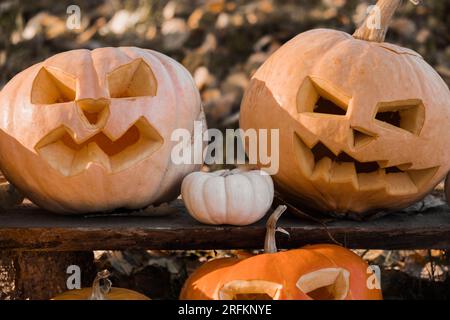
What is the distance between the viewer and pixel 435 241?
2.52m

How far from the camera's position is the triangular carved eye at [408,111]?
2523 mm

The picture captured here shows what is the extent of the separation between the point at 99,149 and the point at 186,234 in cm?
40

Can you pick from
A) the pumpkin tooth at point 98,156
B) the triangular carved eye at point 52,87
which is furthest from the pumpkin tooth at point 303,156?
the triangular carved eye at point 52,87

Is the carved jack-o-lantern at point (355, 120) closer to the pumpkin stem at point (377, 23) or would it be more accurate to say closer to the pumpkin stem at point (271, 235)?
the pumpkin stem at point (377, 23)

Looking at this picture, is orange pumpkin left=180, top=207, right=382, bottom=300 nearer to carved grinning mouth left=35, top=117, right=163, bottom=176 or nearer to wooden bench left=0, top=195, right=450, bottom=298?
wooden bench left=0, top=195, right=450, bottom=298

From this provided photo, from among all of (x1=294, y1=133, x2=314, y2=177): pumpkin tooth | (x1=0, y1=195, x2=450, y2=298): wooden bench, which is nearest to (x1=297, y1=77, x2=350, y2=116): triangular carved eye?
(x1=294, y1=133, x2=314, y2=177): pumpkin tooth

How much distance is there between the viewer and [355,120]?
2482 millimetres

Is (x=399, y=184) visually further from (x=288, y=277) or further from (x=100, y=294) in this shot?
(x=100, y=294)

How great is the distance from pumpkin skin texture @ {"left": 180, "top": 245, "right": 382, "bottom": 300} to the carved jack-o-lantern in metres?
0.35

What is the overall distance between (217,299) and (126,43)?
3584 millimetres

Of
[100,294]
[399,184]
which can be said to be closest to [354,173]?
[399,184]

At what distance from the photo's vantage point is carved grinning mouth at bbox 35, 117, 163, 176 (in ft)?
8.27

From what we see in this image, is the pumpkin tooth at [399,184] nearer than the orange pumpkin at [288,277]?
No

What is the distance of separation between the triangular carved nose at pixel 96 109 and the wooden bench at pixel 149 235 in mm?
324
